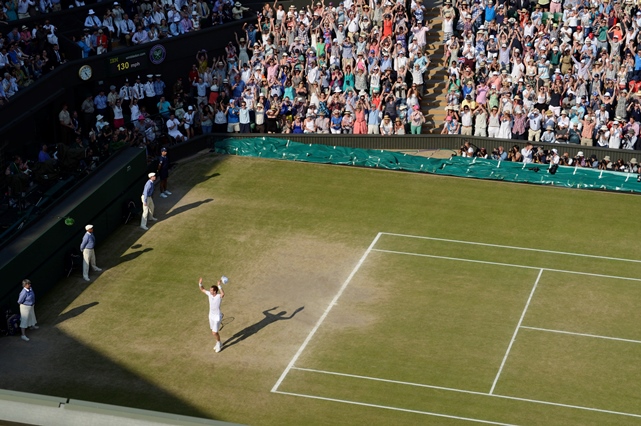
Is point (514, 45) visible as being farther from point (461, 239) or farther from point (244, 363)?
point (244, 363)

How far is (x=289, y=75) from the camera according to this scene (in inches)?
2015

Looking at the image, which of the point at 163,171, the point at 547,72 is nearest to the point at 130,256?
the point at 163,171

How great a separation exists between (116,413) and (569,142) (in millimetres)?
29561

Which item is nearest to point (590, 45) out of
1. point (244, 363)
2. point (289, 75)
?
point (289, 75)

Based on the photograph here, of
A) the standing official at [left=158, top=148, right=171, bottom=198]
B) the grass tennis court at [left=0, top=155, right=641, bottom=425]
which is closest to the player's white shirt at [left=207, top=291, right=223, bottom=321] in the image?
the grass tennis court at [left=0, top=155, right=641, bottom=425]

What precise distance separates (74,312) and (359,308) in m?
8.65

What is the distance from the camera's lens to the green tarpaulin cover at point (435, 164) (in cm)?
4478

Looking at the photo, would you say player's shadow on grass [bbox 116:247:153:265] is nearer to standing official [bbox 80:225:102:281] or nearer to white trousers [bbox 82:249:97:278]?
standing official [bbox 80:225:102:281]

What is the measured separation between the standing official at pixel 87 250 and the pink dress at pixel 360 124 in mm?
14579

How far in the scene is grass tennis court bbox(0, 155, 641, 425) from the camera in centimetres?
3162

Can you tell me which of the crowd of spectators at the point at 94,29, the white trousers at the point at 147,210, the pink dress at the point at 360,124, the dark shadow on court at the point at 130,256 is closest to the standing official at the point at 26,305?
the dark shadow on court at the point at 130,256

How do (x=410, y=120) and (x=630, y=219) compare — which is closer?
(x=630, y=219)

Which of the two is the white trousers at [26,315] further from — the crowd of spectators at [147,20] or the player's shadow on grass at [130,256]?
the crowd of spectators at [147,20]

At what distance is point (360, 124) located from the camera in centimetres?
4909
